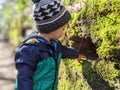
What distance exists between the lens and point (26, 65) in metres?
2.93

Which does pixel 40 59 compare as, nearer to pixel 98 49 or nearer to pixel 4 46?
pixel 98 49

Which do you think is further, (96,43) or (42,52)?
(96,43)

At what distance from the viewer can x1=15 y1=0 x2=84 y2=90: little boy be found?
2.94m

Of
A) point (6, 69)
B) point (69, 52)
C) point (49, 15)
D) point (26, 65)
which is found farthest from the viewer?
point (6, 69)

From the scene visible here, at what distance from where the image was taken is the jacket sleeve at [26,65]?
293cm

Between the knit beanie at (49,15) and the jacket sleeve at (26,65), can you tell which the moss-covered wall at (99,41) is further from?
the jacket sleeve at (26,65)

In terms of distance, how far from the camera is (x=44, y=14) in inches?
120

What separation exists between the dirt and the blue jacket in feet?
25.6

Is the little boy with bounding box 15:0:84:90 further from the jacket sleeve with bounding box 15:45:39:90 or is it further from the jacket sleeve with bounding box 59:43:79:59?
the jacket sleeve with bounding box 59:43:79:59

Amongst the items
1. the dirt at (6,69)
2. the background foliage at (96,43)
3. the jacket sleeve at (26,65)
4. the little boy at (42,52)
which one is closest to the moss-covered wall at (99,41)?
the background foliage at (96,43)

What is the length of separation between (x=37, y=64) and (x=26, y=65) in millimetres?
115

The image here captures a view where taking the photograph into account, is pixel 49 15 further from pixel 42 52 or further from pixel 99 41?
pixel 99 41

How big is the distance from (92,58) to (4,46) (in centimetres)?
1506

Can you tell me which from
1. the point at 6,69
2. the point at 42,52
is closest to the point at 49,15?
the point at 42,52
